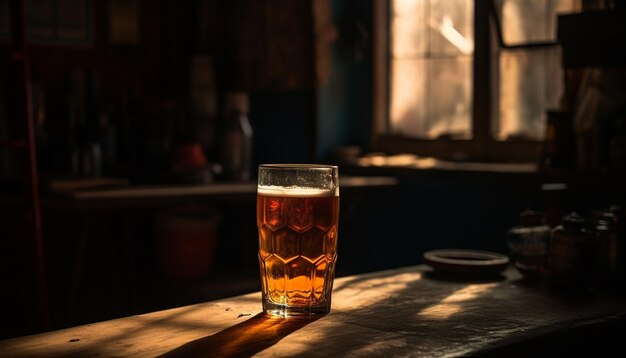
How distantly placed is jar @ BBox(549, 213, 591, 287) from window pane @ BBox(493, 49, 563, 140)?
1.86m

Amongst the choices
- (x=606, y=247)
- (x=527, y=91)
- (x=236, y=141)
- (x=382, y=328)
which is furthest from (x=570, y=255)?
(x=236, y=141)

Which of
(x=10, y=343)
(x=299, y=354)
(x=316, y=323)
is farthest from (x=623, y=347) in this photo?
(x=10, y=343)

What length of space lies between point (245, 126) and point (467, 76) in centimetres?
110

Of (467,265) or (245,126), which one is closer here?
(467,265)

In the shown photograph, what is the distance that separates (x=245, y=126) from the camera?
4031mm

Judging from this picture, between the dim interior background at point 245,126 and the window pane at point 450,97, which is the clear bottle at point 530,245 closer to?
the dim interior background at point 245,126

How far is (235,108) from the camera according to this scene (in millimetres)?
4043

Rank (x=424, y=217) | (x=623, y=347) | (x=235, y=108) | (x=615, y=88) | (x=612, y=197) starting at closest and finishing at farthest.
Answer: (x=623, y=347), (x=615, y=88), (x=612, y=197), (x=424, y=217), (x=235, y=108)

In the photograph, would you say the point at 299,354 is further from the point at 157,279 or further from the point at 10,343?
the point at 157,279

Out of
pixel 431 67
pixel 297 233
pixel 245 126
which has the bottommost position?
pixel 297 233

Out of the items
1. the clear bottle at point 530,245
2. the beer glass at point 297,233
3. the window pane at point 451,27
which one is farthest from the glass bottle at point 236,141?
the beer glass at point 297,233

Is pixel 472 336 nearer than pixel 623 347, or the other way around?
pixel 472 336

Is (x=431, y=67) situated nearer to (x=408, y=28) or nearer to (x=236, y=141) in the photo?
(x=408, y=28)

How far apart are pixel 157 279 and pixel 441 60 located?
1708 millimetres
